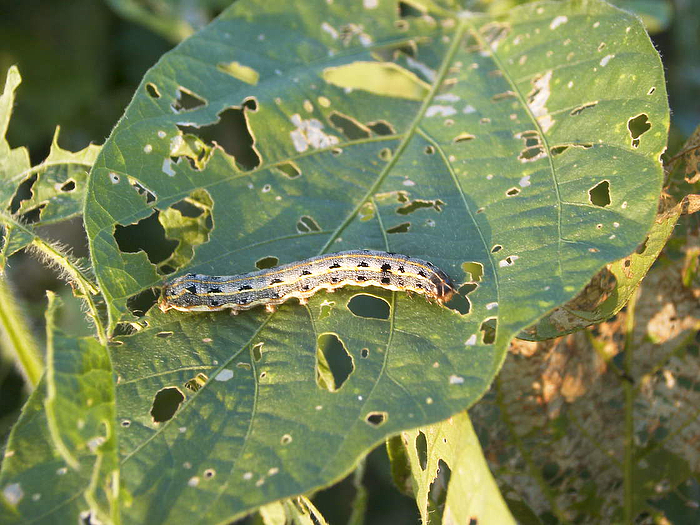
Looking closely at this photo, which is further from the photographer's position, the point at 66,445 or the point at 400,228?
the point at 400,228

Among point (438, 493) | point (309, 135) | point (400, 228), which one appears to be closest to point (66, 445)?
point (438, 493)

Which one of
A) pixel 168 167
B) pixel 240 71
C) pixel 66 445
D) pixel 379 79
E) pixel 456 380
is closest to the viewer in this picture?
pixel 66 445

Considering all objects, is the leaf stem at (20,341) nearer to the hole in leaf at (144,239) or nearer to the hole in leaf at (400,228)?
the hole in leaf at (144,239)

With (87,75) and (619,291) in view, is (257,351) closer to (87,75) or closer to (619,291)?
(619,291)

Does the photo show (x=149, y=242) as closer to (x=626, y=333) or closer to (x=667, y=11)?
(x=626, y=333)

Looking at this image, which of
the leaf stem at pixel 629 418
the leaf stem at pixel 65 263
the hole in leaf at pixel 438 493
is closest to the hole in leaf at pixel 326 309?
the hole in leaf at pixel 438 493

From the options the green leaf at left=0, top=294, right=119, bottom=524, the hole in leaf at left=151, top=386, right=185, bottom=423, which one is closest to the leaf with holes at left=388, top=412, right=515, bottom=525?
the hole in leaf at left=151, top=386, right=185, bottom=423
